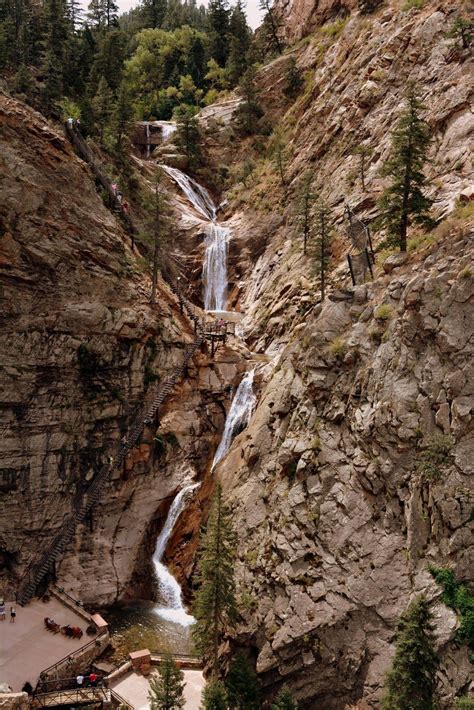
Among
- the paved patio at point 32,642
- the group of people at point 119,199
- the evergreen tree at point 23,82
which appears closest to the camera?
the paved patio at point 32,642

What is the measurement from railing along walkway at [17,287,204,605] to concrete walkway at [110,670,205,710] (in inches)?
300

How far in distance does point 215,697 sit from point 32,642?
392 inches

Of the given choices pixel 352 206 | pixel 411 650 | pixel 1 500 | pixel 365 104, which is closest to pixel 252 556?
pixel 411 650

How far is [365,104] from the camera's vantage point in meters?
46.7

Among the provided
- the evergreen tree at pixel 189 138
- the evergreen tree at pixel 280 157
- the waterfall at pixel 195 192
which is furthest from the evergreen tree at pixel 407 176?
the evergreen tree at pixel 189 138

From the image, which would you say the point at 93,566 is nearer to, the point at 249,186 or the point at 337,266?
the point at 337,266

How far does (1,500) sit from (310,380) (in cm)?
1827

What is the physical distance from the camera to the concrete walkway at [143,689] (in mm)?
21933

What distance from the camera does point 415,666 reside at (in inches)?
690

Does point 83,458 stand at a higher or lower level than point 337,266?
lower

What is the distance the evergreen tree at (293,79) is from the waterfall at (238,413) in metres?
44.8

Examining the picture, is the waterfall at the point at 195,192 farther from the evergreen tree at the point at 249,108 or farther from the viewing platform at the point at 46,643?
the viewing platform at the point at 46,643

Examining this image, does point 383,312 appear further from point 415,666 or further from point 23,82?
point 23,82

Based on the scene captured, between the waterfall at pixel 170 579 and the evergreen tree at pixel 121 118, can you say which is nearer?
the waterfall at pixel 170 579
